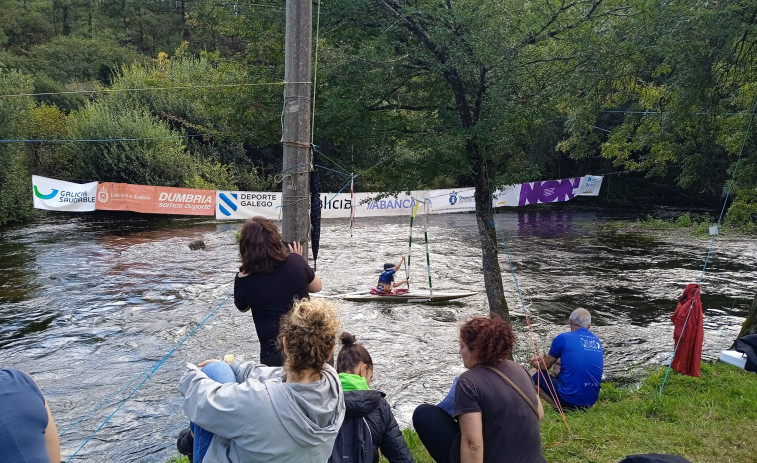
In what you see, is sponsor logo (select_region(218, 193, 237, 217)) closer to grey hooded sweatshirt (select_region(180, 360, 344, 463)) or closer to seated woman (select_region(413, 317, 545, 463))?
seated woman (select_region(413, 317, 545, 463))

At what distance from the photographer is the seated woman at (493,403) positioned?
3586mm

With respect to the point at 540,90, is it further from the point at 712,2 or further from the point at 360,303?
the point at 360,303

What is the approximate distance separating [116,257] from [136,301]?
22.4ft

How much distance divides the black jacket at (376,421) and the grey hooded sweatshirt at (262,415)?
492 mm

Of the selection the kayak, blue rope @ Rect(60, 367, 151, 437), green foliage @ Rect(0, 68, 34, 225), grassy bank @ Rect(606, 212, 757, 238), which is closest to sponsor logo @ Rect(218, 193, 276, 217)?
green foliage @ Rect(0, 68, 34, 225)

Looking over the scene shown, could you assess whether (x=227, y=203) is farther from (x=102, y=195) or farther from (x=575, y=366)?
(x=575, y=366)

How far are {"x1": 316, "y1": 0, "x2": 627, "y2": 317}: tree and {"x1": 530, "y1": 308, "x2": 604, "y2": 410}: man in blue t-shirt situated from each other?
152 inches

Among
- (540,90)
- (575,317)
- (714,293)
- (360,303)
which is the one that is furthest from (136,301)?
(714,293)

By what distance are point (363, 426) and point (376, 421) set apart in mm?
123

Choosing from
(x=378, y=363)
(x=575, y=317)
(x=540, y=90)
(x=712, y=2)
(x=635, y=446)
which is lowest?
(x=378, y=363)

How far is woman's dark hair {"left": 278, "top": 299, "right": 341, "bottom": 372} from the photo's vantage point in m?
2.76

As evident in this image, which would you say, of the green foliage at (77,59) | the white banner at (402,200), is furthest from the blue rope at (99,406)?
the green foliage at (77,59)

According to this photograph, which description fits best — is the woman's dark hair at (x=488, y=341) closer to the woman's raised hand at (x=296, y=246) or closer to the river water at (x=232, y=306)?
the woman's raised hand at (x=296, y=246)

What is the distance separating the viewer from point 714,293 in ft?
52.4
